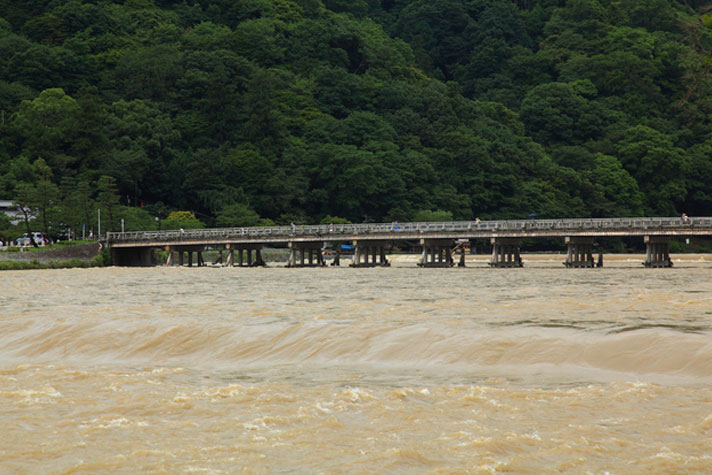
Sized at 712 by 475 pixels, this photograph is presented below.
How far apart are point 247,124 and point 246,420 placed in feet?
359

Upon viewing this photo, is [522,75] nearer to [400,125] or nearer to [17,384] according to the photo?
[400,125]

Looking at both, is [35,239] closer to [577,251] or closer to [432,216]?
[432,216]

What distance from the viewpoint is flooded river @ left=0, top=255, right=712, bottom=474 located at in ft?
34.3

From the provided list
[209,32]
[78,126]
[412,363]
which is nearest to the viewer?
[412,363]

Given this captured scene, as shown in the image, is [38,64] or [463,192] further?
[38,64]

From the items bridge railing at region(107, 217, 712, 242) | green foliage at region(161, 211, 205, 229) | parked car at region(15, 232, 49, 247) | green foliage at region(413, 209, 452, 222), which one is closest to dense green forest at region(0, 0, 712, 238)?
green foliage at region(413, 209, 452, 222)

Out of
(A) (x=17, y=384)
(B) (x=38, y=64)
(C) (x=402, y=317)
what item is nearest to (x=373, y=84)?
(B) (x=38, y=64)

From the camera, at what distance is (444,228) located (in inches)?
2813

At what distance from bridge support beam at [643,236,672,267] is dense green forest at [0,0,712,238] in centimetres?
4182

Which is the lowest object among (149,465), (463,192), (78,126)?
(149,465)

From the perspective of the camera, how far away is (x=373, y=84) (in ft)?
450

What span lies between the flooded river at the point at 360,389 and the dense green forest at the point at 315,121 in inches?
2615

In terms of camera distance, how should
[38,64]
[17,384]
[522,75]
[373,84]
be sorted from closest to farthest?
1. [17,384]
2. [38,64]
3. [373,84]
4. [522,75]

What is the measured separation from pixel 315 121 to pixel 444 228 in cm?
5551
